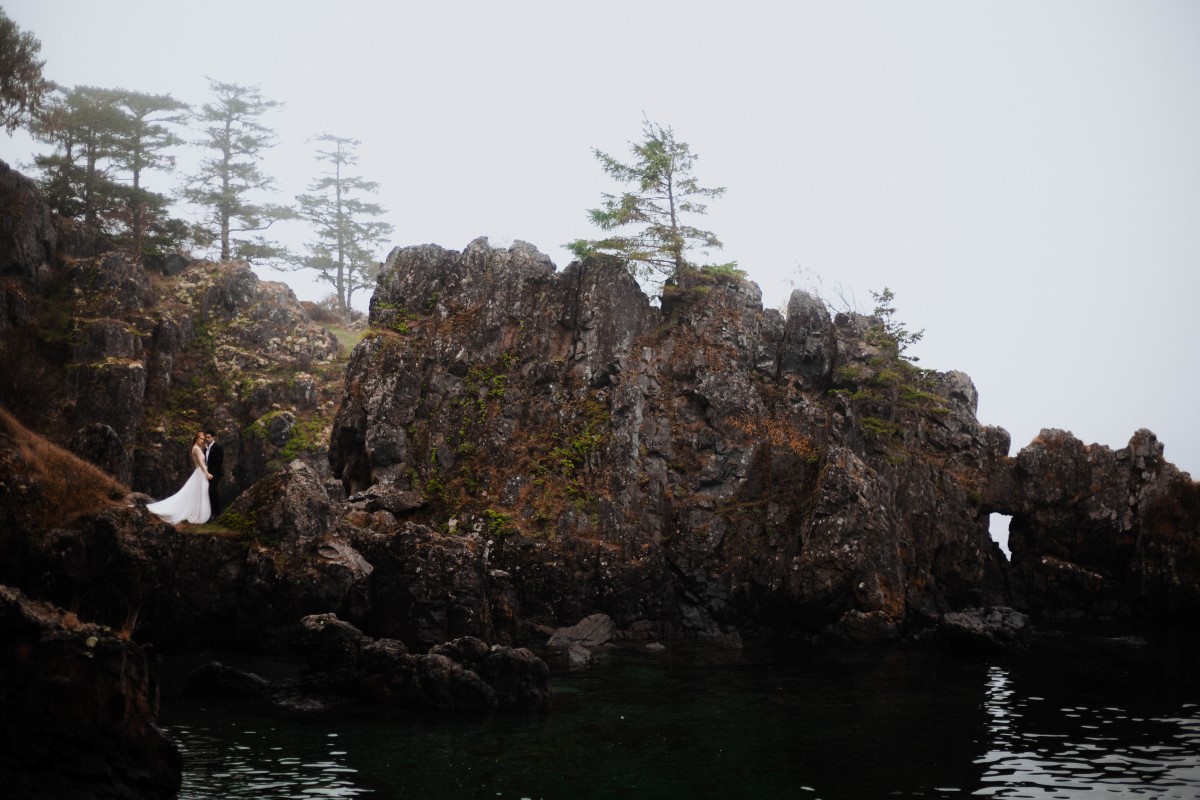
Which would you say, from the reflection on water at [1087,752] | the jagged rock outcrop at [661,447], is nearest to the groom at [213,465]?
the jagged rock outcrop at [661,447]

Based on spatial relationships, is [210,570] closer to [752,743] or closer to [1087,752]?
[752,743]

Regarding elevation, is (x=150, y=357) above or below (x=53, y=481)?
above

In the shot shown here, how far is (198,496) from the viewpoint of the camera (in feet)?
90.3

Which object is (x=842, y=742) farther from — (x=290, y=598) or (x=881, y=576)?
(x=881, y=576)

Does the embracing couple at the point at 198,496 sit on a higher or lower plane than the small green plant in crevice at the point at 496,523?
higher

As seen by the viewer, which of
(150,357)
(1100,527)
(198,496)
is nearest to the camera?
(198,496)

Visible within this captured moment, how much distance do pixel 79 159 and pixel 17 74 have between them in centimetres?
1825

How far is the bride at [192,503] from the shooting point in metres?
26.6

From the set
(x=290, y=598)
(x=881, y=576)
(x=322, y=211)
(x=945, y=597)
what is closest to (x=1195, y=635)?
(x=945, y=597)

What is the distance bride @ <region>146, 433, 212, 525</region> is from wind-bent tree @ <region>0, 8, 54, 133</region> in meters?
22.3

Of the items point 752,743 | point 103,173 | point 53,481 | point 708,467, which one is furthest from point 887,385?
point 103,173

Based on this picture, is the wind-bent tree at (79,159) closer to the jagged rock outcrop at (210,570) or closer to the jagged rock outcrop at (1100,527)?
the jagged rock outcrop at (210,570)

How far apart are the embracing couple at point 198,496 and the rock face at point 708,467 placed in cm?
667

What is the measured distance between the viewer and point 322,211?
7319cm
